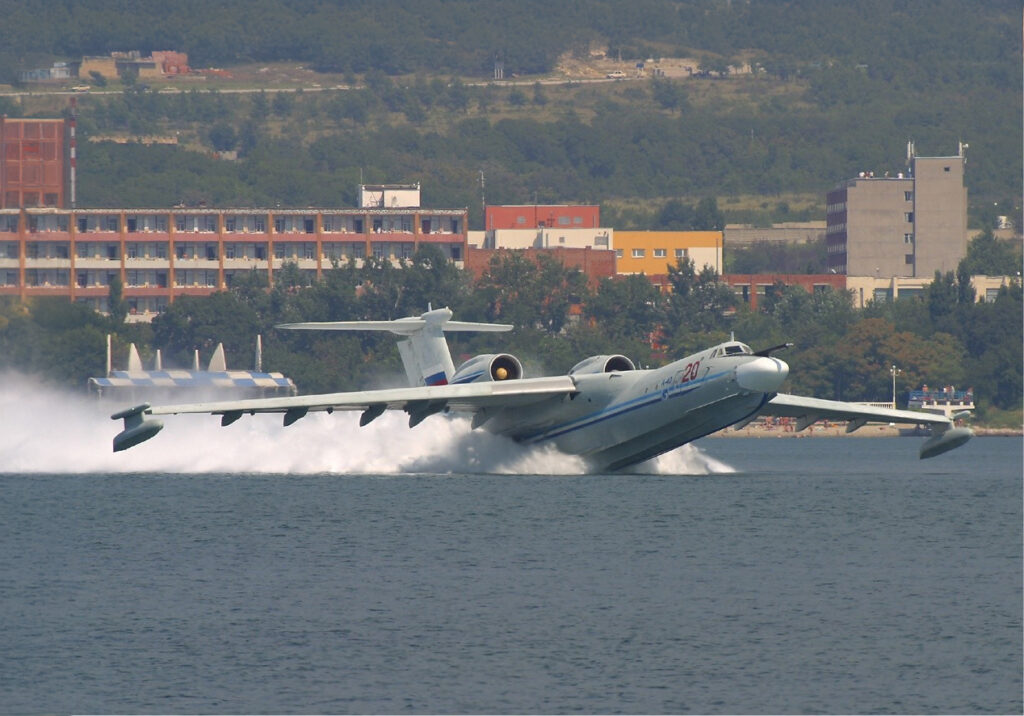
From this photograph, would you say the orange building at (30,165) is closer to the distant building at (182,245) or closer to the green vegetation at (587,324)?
the distant building at (182,245)

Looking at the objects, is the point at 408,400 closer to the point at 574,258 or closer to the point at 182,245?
the point at 182,245

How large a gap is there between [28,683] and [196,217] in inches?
5833

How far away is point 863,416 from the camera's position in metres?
56.3

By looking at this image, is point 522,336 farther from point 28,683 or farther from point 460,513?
point 28,683

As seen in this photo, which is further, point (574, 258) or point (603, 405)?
point (574, 258)

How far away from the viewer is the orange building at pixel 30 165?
17888 cm

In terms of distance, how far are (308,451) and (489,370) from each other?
902 centimetres

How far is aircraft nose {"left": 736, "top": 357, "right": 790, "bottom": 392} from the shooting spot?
158ft

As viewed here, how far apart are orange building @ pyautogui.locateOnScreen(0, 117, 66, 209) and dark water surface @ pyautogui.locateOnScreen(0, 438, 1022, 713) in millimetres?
128716

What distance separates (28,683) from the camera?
89.4 ft

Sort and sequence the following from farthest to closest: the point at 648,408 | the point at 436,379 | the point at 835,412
→ the point at 436,379 → the point at 835,412 → the point at 648,408

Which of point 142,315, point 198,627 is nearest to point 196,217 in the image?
point 142,315

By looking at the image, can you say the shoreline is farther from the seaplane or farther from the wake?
the seaplane

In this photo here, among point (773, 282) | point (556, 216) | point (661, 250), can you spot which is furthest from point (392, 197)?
point (773, 282)
